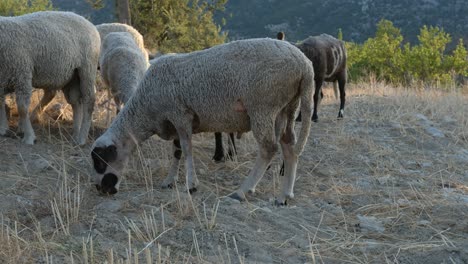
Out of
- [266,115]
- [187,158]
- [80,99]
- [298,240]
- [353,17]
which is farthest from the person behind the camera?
[353,17]

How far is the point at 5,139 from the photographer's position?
7750mm

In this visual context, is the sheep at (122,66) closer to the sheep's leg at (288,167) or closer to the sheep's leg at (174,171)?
the sheep's leg at (174,171)

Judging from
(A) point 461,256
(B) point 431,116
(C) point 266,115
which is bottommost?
(B) point 431,116

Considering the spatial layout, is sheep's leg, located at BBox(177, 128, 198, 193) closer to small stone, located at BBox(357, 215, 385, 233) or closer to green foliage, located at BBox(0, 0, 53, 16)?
small stone, located at BBox(357, 215, 385, 233)

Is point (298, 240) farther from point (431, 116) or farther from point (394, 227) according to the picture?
point (431, 116)

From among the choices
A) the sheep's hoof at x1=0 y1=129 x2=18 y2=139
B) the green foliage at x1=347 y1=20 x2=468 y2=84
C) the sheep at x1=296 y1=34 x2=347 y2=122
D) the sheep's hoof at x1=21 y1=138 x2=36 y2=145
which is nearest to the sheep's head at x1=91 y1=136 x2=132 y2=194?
the sheep's hoof at x1=21 y1=138 x2=36 y2=145

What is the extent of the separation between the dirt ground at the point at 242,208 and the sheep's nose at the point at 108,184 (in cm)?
10

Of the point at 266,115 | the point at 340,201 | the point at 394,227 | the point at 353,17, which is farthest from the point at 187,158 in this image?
the point at 353,17

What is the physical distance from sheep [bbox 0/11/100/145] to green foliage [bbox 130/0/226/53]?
44.4 ft

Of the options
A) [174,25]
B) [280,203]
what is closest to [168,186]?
[280,203]

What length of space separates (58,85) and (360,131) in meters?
4.92

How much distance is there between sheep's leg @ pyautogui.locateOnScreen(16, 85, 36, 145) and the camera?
7586mm

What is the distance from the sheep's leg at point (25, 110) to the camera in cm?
759

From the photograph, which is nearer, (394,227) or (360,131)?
(394,227)
